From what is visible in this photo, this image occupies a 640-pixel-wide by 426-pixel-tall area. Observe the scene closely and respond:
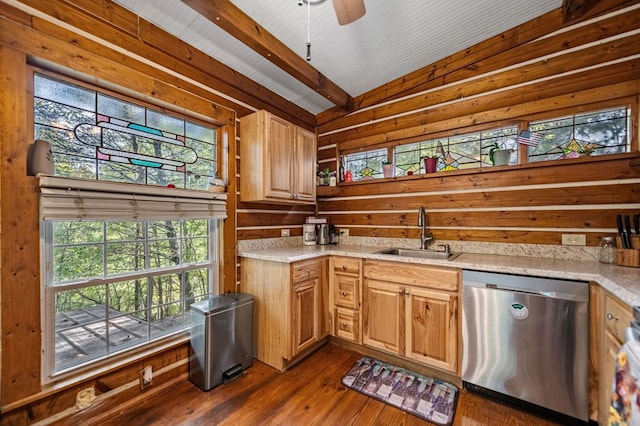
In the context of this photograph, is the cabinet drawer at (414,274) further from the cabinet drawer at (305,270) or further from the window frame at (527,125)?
the window frame at (527,125)

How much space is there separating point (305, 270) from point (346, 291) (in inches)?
20.4

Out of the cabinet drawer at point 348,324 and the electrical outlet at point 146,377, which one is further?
the cabinet drawer at point 348,324

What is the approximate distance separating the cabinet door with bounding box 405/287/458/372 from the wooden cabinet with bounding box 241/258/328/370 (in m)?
0.85

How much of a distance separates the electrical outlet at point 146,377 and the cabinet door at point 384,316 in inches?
70.4

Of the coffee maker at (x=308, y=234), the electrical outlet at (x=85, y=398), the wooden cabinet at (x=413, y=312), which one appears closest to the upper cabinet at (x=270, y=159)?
the coffee maker at (x=308, y=234)

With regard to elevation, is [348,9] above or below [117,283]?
above

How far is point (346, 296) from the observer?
2.59 metres

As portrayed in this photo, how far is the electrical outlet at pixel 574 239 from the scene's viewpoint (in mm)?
2018

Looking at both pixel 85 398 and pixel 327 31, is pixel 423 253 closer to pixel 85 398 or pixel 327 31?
pixel 327 31

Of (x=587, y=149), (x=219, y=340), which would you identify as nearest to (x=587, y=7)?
(x=587, y=149)

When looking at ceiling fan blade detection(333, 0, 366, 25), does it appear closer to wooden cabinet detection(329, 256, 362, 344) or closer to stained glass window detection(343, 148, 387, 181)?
stained glass window detection(343, 148, 387, 181)

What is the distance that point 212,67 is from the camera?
239cm

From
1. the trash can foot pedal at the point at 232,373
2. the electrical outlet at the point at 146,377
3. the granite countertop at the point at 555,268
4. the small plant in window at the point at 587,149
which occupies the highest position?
the small plant in window at the point at 587,149

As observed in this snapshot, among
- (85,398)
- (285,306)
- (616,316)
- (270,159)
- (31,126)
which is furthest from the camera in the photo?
(270,159)
